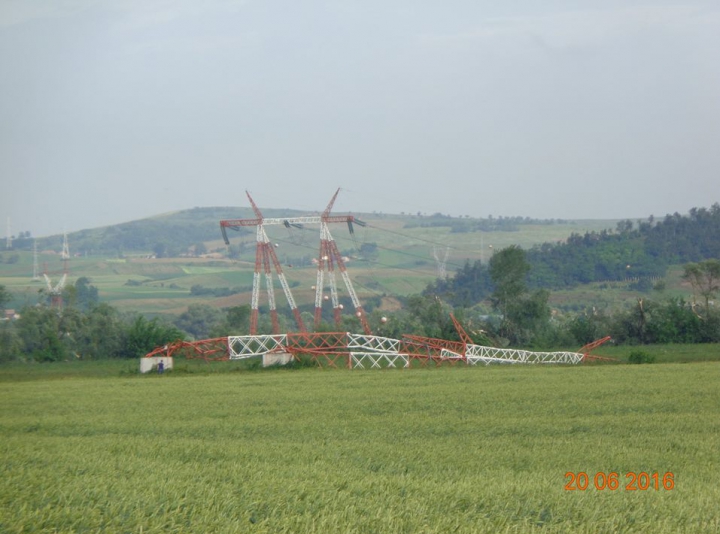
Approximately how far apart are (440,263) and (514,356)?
102 meters

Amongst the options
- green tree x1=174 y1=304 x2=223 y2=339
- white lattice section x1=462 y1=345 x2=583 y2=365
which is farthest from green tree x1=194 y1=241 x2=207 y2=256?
white lattice section x1=462 y1=345 x2=583 y2=365

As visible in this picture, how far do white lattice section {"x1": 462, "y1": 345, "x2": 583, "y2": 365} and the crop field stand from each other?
21.3 metres

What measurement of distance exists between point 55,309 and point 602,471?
7302cm

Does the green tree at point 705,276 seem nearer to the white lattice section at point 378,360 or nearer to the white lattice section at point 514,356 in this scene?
the white lattice section at point 514,356

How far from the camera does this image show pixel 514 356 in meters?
59.0

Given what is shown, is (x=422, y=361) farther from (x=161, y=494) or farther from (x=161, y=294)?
(x=161, y=294)

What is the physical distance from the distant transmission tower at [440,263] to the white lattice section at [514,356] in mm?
90429

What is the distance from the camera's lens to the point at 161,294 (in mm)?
129875

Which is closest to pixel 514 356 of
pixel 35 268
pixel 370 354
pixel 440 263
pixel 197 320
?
pixel 370 354

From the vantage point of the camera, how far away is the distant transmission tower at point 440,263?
15312 cm

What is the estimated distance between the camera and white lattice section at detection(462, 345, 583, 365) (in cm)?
5397

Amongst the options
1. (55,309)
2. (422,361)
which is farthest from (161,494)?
(55,309)

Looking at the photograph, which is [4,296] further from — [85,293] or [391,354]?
[85,293]
